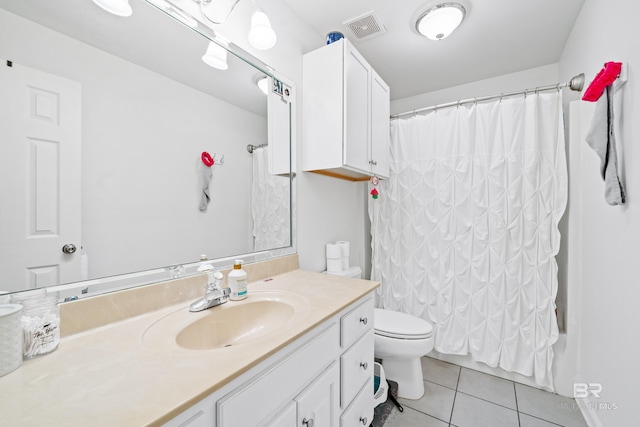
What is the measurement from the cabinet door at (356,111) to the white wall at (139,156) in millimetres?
637

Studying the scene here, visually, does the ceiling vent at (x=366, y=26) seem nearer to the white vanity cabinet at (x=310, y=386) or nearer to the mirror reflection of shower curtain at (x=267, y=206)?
the mirror reflection of shower curtain at (x=267, y=206)

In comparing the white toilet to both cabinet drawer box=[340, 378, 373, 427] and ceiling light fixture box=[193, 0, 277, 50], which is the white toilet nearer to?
cabinet drawer box=[340, 378, 373, 427]

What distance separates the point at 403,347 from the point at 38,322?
1.61m

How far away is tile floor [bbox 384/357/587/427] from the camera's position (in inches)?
57.5

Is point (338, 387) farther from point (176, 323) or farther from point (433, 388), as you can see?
point (433, 388)

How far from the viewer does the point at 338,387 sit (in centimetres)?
100

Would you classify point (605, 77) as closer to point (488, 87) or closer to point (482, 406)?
point (488, 87)

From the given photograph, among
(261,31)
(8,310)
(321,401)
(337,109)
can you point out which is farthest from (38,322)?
(337,109)

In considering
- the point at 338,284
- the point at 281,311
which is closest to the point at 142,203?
the point at 281,311

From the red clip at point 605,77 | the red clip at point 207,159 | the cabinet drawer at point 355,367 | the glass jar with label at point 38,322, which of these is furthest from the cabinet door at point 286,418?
the red clip at point 605,77

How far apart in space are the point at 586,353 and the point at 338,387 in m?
1.56

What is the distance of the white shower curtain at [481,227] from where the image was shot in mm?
1693

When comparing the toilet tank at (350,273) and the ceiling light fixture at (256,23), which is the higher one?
the ceiling light fixture at (256,23)

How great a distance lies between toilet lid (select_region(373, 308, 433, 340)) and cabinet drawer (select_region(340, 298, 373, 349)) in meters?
0.42
